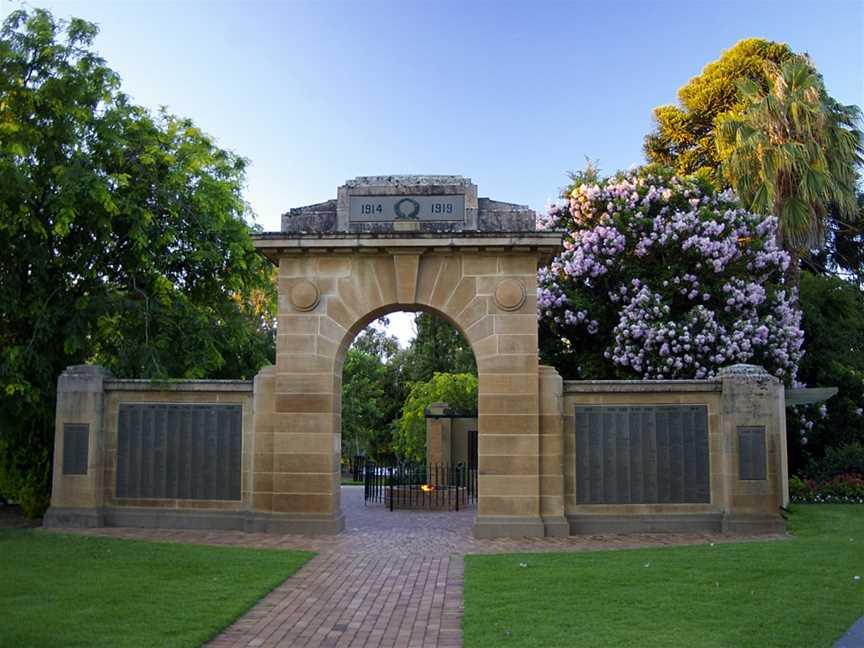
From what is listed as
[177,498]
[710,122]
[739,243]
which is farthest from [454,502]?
[710,122]

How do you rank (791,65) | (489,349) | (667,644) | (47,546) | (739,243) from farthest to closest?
(791,65), (739,243), (489,349), (47,546), (667,644)

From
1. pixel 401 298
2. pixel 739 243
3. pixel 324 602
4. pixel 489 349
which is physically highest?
pixel 739 243

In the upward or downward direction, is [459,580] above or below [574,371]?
below

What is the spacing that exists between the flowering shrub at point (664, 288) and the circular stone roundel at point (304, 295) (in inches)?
322

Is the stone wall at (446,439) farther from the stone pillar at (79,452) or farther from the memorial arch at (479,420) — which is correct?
the stone pillar at (79,452)

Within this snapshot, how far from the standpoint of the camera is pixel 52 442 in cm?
1529

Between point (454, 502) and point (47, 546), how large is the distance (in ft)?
29.6

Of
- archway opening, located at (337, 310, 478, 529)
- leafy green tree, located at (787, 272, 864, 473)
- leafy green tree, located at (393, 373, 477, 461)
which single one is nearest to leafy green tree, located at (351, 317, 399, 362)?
archway opening, located at (337, 310, 478, 529)

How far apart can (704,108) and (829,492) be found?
1696 centimetres

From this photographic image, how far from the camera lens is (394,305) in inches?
543

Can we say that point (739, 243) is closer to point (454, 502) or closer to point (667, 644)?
point (454, 502)

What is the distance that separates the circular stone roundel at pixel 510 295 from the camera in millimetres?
13453

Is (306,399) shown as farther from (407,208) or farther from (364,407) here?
(364,407)

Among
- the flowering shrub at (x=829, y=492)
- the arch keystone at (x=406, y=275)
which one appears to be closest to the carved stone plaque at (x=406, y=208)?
the arch keystone at (x=406, y=275)
